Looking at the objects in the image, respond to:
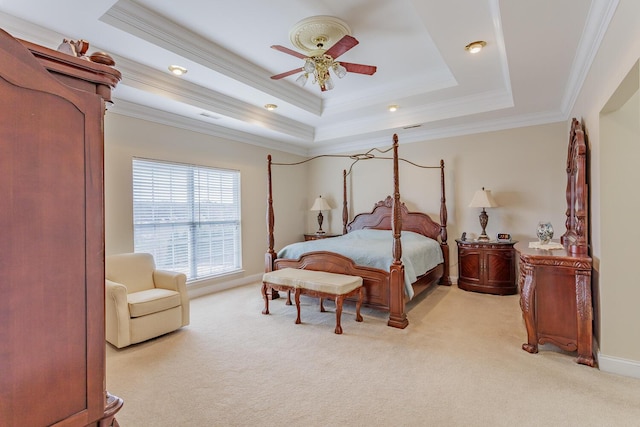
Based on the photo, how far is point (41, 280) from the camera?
0.68 meters

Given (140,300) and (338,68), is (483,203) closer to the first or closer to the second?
(338,68)

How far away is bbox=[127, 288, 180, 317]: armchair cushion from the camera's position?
306 centimetres

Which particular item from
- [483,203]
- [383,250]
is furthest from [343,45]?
[483,203]

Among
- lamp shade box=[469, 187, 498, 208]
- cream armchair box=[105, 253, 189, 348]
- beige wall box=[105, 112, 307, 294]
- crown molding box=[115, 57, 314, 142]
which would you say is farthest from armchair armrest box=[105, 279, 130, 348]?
lamp shade box=[469, 187, 498, 208]

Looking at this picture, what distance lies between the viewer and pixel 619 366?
95.9 inches

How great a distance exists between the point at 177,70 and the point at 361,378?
3.42 m

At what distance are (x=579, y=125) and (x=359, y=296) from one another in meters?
2.79

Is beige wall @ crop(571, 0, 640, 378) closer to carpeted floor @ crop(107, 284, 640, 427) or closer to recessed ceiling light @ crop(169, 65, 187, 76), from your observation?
carpeted floor @ crop(107, 284, 640, 427)

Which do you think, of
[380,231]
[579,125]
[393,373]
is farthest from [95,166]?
[380,231]

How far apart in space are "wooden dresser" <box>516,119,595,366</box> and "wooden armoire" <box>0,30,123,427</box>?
3.13 m

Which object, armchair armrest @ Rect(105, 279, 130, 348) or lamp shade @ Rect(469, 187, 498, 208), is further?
lamp shade @ Rect(469, 187, 498, 208)

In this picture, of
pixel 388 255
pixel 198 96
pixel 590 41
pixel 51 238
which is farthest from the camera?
pixel 198 96

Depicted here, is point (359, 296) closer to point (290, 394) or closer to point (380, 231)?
point (290, 394)

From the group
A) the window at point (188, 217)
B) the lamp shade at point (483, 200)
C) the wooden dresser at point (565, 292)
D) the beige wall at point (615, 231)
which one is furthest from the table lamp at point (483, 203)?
the window at point (188, 217)
